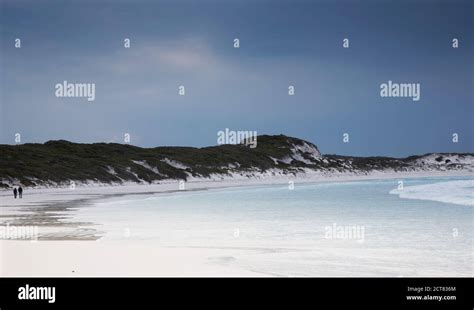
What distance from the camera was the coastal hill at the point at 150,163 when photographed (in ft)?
246

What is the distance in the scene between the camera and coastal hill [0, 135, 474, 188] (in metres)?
75.1

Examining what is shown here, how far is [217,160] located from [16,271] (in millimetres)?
118099
